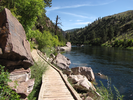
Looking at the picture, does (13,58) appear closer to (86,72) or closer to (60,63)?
(60,63)

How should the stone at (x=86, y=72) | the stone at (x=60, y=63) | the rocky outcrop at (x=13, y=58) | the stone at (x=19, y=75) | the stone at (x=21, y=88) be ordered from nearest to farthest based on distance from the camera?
the stone at (x=21, y=88)
the rocky outcrop at (x=13, y=58)
the stone at (x=19, y=75)
the stone at (x=86, y=72)
the stone at (x=60, y=63)

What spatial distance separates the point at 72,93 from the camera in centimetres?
626

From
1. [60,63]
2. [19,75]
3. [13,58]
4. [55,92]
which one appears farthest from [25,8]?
[55,92]

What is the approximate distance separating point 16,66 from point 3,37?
1.87m

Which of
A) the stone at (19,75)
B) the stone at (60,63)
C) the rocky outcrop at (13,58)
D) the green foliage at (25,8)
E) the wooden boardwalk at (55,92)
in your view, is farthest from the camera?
the stone at (60,63)

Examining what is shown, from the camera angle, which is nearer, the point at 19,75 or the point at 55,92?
the point at 19,75

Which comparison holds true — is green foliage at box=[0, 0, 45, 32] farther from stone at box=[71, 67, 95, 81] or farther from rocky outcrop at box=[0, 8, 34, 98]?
stone at box=[71, 67, 95, 81]

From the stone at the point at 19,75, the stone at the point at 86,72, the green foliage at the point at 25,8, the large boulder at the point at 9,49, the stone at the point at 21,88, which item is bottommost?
the stone at the point at 86,72

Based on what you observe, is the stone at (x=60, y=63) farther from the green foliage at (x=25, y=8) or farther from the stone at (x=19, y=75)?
the stone at (x=19, y=75)

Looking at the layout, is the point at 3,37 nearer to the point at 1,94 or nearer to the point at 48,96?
the point at 1,94

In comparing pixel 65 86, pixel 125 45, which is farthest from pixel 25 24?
pixel 125 45

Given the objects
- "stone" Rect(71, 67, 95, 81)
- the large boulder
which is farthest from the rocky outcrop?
"stone" Rect(71, 67, 95, 81)

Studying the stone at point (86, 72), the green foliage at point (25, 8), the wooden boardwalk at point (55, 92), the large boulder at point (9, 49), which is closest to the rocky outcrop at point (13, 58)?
the large boulder at point (9, 49)

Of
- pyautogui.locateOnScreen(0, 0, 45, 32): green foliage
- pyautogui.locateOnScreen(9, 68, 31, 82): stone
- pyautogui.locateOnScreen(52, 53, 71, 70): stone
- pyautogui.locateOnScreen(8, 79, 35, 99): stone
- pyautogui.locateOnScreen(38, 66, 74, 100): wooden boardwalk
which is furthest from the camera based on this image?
pyautogui.locateOnScreen(52, 53, 71, 70): stone
